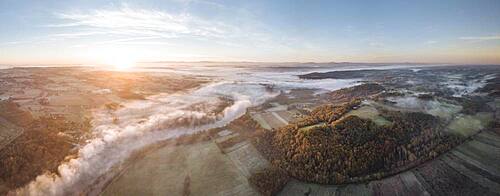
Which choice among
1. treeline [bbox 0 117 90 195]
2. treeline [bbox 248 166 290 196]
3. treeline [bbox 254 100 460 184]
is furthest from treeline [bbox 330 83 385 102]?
treeline [bbox 0 117 90 195]

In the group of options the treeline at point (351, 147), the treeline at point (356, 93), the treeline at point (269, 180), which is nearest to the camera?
the treeline at point (269, 180)

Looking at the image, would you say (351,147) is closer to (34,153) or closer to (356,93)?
(34,153)

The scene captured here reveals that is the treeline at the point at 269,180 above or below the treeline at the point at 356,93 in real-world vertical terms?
below

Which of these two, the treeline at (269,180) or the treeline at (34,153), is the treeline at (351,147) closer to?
the treeline at (269,180)

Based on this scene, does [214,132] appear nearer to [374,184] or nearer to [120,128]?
[120,128]

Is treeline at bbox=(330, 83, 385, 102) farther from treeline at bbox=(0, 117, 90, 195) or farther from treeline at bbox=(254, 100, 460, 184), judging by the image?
treeline at bbox=(0, 117, 90, 195)

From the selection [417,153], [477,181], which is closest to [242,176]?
[417,153]

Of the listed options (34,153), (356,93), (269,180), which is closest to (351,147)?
(269,180)

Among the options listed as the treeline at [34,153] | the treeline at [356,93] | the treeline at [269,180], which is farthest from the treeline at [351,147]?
the treeline at [356,93]
